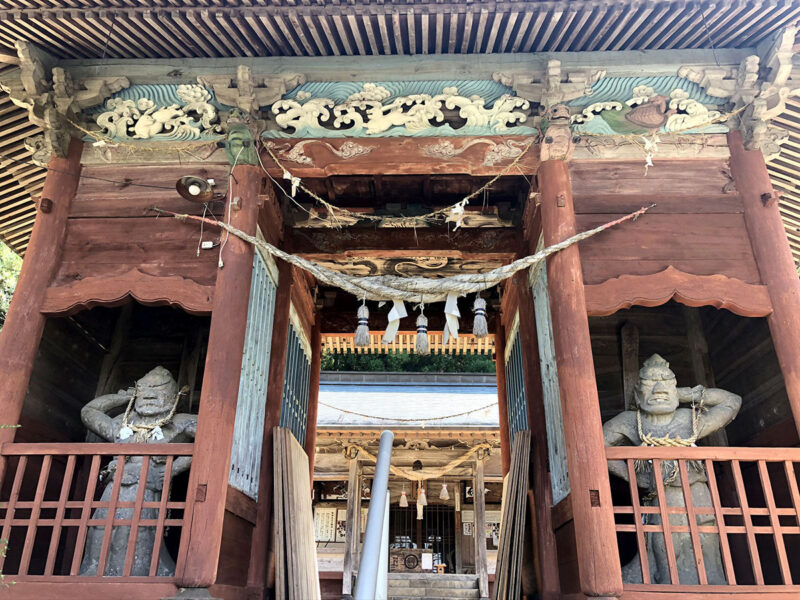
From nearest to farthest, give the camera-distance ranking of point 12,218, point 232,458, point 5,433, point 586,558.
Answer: point 586,558 → point 5,433 → point 232,458 → point 12,218

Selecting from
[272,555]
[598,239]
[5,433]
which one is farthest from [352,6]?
[272,555]

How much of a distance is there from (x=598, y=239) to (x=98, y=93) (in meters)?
4.93

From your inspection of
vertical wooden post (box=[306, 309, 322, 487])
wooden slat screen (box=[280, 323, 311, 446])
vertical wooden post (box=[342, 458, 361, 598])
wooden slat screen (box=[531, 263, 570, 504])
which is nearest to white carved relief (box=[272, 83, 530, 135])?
wooden slat screen (box=[531, 263, 570, 504])

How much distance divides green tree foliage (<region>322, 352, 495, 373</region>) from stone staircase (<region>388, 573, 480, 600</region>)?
1548 cm

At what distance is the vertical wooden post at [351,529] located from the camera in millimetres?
13016

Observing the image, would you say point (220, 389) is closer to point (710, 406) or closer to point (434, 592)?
point (710, 406)

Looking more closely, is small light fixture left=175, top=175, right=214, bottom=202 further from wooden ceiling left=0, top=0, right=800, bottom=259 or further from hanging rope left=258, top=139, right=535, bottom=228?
wooden ceiling left=0, top=0, right=800, bottom=259

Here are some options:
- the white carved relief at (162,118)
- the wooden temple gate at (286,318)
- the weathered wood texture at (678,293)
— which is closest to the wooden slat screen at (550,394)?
the wooden temple gate at (286,318)

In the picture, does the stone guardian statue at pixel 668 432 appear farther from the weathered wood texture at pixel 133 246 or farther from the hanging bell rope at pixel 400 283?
the weathered wood texture at pixel 133 246

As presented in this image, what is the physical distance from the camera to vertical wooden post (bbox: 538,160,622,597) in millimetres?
4480

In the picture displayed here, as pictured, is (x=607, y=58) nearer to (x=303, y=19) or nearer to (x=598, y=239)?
(x=598, y=239)

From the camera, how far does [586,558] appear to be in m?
4.50

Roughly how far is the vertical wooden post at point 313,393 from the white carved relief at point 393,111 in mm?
3747

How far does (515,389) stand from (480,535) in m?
7.02
